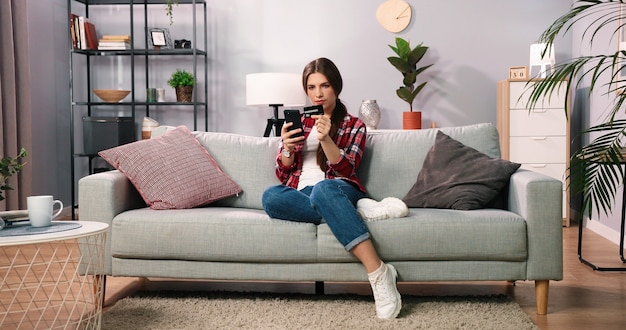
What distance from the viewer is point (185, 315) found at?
274 centimetres

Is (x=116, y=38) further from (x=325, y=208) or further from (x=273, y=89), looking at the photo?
(x=325, y=208)

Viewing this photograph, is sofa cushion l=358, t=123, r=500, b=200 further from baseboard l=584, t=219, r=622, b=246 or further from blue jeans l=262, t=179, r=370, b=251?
baseboard l=584, t=219, r=622, b=246

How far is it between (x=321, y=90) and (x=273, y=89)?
6.86 feet

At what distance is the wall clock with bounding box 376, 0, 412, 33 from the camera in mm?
5684

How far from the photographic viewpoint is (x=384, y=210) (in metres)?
2.80

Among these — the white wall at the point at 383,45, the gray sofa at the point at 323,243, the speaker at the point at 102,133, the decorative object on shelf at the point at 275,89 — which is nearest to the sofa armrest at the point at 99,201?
the gray sofa at the point at 323,243

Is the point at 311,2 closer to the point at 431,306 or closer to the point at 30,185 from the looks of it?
the point at 30,185

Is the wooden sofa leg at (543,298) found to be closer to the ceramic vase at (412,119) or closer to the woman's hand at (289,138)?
the woman's hand at (289,138)

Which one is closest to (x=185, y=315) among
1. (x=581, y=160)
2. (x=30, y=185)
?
(x=581, y=160)

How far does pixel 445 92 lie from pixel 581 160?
341 cm

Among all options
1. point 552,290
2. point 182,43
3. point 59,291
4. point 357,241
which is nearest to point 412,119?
point 182,43

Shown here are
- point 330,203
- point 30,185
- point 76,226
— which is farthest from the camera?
point 30,185

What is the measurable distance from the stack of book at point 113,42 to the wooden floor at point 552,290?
105 inches

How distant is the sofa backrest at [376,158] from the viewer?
3295mm
